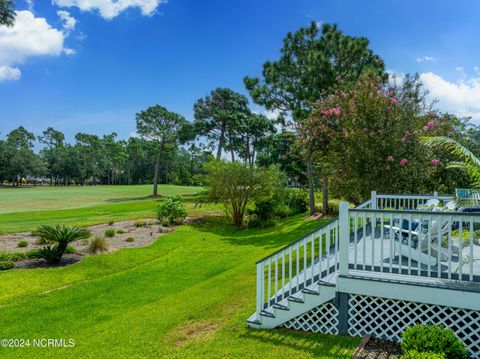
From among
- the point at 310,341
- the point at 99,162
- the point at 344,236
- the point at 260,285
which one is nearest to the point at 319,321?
the point at 310,341

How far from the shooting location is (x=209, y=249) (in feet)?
38.8

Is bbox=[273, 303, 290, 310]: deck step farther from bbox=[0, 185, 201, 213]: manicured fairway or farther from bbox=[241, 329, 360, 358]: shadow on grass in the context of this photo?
bbox=[0, 185, 201, 213]: manicured fairway

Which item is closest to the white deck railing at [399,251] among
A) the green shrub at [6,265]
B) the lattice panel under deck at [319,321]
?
the lattice panel under deck at [319,321]

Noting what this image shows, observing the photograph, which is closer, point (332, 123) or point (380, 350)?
point (380, 350)

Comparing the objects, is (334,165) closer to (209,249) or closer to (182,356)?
(209,249)

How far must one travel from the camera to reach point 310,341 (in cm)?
436

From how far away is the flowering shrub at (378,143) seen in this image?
356 inches

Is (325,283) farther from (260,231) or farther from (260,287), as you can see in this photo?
(260,231)

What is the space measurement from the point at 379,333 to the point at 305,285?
1.21 metres

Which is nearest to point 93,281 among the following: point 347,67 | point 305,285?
point 305,285

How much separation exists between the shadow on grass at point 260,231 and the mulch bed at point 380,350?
765cm

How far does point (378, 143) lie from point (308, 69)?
814 centimetres

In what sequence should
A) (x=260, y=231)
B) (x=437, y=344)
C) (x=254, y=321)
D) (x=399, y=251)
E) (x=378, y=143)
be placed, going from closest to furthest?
(x=437, y=344), (x=399, y=251), (x=254, y=321), (x=378, y=143), (x=260, y=231)

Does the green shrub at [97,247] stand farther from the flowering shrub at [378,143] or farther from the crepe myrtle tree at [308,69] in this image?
the crepe myrtle tree at [308,69]
